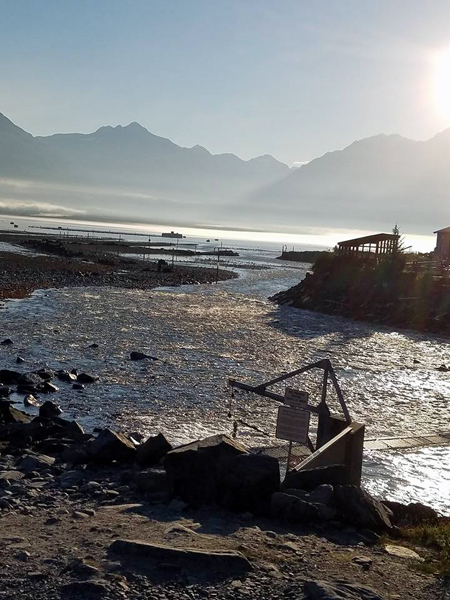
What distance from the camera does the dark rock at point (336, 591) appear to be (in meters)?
6.09

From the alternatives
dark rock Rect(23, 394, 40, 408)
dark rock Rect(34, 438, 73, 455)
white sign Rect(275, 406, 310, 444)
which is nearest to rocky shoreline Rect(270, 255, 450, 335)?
dark rock Rect(23, 394, 40, 408)

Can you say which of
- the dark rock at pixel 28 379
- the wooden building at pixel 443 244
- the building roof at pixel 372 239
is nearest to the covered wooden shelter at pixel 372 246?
the building roof at pixel 372 239

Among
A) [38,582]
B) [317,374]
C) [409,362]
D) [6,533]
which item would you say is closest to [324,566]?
[38,582]

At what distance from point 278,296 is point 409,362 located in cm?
2606

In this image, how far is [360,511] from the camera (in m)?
8.69

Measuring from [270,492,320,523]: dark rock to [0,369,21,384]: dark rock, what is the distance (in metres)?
11.2

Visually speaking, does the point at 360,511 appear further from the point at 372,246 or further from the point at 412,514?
the point at 372,246

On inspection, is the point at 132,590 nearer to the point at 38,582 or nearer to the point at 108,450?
the point at 38,582

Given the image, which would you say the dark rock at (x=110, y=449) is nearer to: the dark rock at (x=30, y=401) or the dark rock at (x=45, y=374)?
the dark rock at (x=30, y=401)

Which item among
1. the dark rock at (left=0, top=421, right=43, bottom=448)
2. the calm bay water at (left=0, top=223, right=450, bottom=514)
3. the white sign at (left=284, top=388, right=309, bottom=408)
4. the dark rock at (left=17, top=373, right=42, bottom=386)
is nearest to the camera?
the white sign at (left=284, top=388, right=309, bottom=408)

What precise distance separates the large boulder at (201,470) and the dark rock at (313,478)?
31.0 inches

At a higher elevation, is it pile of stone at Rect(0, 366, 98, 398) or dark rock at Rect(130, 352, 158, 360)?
dark rock at Rect(130, 352, 158, 360)

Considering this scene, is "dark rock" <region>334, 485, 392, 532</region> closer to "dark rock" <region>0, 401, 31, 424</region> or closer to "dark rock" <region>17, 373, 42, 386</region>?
"dark rock" <region>0, 401, 31, 424</region>

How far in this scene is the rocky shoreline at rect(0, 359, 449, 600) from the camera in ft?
20.8
